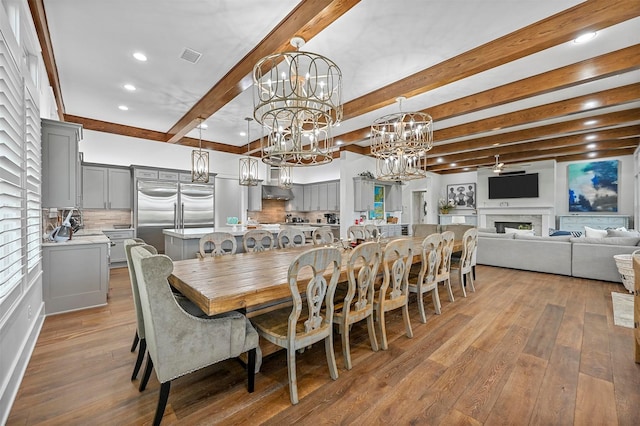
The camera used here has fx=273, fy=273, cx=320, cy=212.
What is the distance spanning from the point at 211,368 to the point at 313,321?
0.97 meters

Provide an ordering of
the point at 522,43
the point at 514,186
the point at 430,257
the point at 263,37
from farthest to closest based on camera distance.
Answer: the point at 514,186 → the point at 430,257 → the point at 263,37 → the point at 522,43

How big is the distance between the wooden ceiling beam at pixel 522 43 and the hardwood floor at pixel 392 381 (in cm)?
285

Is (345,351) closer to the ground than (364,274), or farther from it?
closer to the ground

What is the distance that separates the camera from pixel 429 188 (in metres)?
11.0

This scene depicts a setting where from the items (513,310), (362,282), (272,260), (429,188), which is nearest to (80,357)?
(272,260)

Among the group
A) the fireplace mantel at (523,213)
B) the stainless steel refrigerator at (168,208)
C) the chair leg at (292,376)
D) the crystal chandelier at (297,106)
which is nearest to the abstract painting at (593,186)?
the fireplace mantel at (523,213)

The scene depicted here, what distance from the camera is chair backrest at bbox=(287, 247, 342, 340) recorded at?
172cm

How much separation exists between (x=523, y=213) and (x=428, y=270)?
27.3 feet

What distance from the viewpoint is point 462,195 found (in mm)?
11234

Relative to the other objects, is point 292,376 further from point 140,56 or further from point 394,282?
point 140,56

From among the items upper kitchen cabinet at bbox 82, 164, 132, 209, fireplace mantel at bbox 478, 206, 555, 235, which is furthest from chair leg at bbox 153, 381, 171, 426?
fireplace mantel at bbox 478, 206, 555, 235

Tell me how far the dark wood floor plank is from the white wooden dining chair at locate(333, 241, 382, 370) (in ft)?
4.76

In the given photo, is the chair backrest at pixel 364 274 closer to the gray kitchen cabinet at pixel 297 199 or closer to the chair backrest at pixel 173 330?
the chair backrest at pixel 173 330

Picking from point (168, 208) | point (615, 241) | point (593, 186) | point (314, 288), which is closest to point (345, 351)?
point (314, 288)
